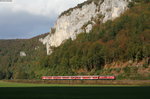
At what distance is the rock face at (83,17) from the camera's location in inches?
5689

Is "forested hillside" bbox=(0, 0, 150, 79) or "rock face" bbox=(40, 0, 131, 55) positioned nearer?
"forested hillside" bbox=(0, 0, 150, 79)

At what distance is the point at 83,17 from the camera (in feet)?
561

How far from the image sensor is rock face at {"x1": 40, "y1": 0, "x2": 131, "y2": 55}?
14450cm

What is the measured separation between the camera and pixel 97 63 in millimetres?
114000
